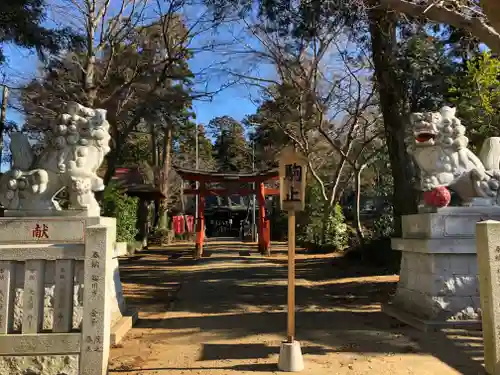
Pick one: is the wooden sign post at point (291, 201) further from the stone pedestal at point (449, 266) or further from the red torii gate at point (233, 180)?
the red torii gate at point (233, 180)

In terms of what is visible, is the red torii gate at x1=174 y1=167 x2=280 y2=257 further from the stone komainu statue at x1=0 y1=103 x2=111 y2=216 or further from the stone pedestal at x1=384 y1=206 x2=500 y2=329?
the stone komainu statue at x1=0 y1=103 x2=111 y2=216

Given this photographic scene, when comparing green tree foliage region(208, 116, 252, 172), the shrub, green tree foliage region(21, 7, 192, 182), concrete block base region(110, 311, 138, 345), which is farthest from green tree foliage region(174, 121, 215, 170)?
concrete block base region(110, 311, 138, 345)

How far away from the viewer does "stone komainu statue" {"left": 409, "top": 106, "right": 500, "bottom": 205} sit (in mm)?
6465

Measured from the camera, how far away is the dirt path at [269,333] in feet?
15.8

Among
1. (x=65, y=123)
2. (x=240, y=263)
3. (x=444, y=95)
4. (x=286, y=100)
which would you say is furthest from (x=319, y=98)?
(x=65, y=123)

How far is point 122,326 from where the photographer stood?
20.2 ft

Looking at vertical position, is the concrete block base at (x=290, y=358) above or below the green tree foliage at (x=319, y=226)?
below

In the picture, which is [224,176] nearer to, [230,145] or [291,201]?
[291,201]

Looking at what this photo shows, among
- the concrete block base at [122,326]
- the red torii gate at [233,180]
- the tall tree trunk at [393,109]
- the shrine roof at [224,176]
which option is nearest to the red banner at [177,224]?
the red torii gate at [233,180]

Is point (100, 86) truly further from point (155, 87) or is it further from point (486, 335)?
point (486, 335)

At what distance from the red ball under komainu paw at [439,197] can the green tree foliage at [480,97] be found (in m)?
5.84

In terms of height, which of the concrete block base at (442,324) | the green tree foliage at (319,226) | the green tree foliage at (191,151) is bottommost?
the concrete block base at (442,324)

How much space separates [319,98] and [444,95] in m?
5.59

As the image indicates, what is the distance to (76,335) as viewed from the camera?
12.7 feet
